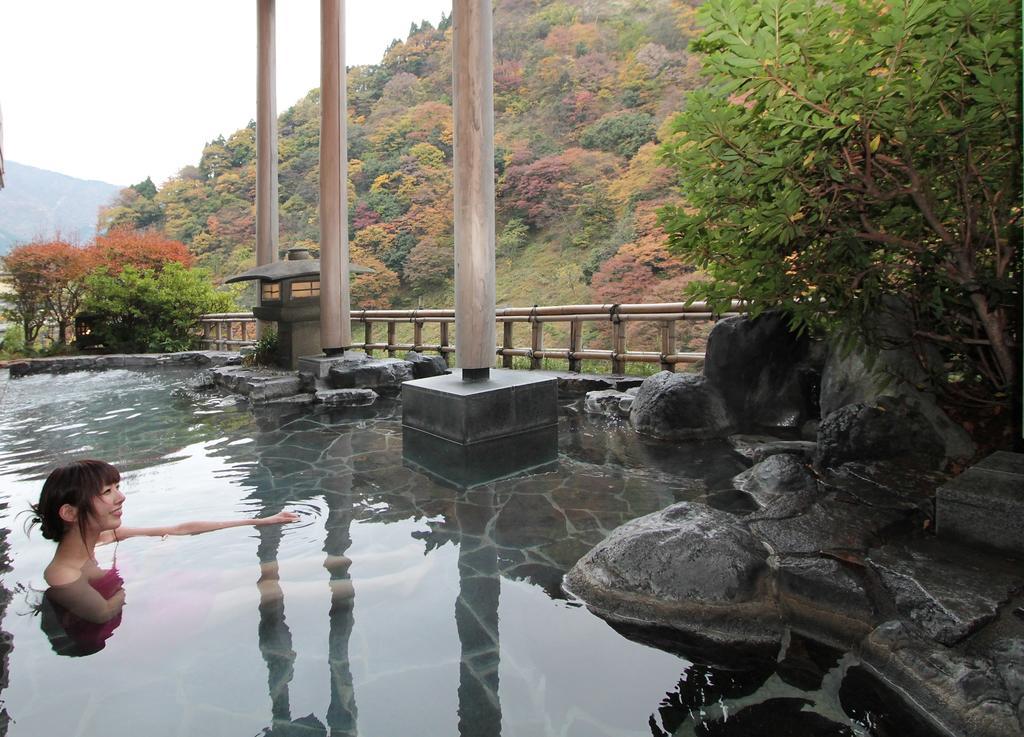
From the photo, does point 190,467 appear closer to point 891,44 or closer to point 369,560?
point 369,560

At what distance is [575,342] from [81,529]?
635 cm

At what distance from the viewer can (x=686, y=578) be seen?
2.47 m

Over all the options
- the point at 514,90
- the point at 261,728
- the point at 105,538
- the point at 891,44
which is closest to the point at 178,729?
the point at 261,728

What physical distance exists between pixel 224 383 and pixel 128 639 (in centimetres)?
719

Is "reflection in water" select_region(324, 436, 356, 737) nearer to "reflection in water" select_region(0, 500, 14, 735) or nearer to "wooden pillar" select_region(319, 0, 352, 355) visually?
"reflection in water" select_region(0, 500, 14, 735)

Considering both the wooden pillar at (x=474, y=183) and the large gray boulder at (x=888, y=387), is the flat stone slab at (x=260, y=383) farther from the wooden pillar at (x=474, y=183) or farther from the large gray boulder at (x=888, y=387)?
the large gray boulder at (x=888, y=387)

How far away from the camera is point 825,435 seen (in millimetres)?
4000

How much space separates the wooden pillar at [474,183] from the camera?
4648 millimetres

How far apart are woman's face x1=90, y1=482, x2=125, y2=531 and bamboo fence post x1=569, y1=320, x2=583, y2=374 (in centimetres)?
612

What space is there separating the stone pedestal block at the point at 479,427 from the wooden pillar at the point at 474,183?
0.34m

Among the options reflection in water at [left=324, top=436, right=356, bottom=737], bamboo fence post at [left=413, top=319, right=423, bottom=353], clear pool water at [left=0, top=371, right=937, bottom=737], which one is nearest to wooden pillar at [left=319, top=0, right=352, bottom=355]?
bamboo fence post at [left=413, top=319, right=423, bottom=353]

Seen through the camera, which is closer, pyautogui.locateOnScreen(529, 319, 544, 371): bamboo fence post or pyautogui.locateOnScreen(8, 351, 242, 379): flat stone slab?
pyautogui.locateOnScreen(529, 319, 544, 371): bamboo fence post

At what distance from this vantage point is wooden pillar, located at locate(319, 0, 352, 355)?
307 inches

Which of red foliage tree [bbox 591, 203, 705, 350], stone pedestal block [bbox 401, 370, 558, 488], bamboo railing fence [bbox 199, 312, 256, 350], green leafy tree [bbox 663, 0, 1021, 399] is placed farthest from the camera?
bamboo railing fence [bbox 199, 312, 256, 350]
